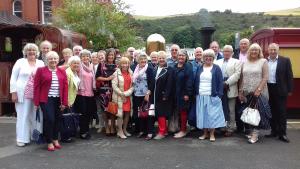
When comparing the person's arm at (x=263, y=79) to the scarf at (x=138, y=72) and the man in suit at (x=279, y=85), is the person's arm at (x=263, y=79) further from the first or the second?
the scarf at (x=138, y=72)

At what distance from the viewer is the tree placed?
19.6 meters

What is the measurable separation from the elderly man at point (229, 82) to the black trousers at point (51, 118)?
3.17 metres

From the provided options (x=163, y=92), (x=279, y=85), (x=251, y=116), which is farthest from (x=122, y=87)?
(x=279, y=85)

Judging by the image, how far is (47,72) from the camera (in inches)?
292

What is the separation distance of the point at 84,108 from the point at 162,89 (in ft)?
5.07

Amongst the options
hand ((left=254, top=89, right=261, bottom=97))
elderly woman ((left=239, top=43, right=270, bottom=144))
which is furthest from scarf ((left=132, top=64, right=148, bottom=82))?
hand ((left=254, top=89, right=261, bottom=97))

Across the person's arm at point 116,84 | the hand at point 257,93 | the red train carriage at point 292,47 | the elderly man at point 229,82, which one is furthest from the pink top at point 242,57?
the person's arm at point 116,84

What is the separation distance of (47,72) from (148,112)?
2125mm

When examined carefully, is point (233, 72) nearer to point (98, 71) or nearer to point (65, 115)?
point (98, 71)

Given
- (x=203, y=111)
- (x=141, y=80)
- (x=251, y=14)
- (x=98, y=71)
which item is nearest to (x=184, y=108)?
(x=203, y=111)

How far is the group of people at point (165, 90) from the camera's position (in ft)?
25.7

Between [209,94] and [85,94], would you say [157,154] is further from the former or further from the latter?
Result: [85,94]

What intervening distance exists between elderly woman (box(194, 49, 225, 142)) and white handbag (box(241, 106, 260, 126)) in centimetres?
42

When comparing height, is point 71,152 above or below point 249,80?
below
